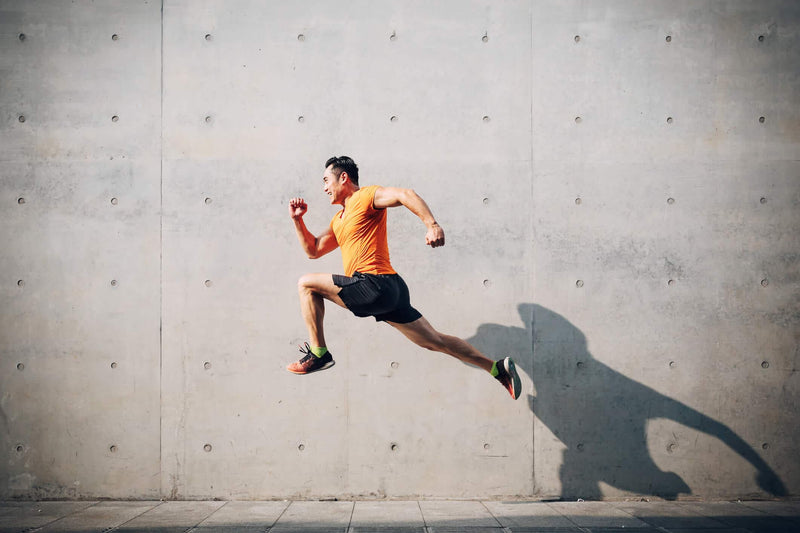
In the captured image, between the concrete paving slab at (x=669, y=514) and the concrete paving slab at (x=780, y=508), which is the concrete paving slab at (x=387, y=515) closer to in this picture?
the concrete paving slab at (x=669, y=514)

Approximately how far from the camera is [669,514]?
483cm

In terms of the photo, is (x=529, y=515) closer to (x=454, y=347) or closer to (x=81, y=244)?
(x=454, y=347)

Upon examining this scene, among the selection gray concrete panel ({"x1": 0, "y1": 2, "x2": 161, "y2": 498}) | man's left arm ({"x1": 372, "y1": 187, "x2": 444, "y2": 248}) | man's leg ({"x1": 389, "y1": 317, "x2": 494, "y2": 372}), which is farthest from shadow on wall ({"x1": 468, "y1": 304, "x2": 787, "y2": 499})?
gray concrete panel ({"x1": 0, "y1": 2, "x2": 161, "y2": 498})

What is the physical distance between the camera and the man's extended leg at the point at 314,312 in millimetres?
4223

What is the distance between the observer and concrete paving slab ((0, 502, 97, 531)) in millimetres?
4512

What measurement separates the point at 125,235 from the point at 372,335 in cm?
228

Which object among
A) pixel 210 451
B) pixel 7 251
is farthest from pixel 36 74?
pixel 210 451

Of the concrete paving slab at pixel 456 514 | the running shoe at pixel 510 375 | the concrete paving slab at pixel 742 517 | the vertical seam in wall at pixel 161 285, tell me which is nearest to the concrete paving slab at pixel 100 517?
the vertical seam in wall at pixel 161 285

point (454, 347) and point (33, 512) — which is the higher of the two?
point (454, 347)

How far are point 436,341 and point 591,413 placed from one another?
182 cm

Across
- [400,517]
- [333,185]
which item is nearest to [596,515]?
[400,517]

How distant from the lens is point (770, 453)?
17.4ft

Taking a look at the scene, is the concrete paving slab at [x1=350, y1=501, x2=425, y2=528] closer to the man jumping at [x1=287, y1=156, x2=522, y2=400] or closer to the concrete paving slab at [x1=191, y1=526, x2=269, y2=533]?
the concrete paving slab at [x1=191, y1=526, x2=269, y2=533]

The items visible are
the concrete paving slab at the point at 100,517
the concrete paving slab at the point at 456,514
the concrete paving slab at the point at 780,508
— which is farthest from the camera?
the concrete paving slab at the point at 780,508
